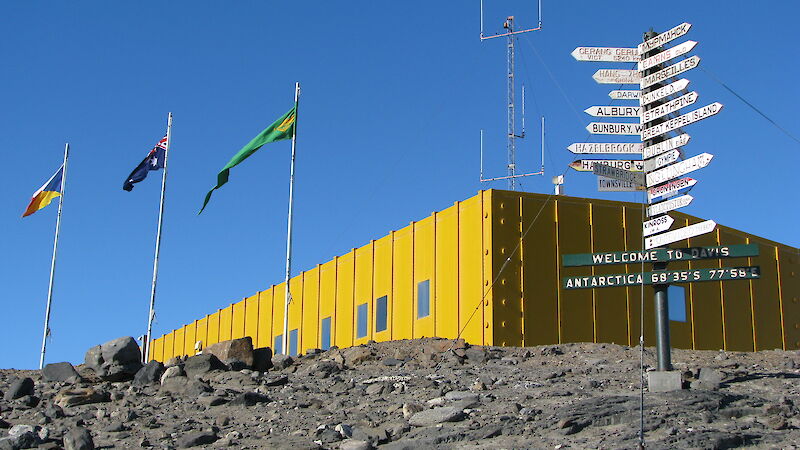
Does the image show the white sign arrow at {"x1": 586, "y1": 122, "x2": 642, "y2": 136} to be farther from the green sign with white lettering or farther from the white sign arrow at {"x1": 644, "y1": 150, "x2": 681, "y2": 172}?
the green sign with white lettering

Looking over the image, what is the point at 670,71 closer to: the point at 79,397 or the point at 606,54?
the point at 606,54

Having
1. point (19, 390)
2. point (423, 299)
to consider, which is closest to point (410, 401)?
point (19, 390)

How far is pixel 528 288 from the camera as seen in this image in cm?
2861

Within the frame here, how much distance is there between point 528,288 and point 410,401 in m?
9.16

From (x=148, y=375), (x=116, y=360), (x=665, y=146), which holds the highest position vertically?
(x=665, y=146)

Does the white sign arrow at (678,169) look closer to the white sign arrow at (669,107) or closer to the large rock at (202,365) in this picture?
the white sign arrow at (669,107)

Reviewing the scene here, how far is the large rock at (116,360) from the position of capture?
2559 centimetres

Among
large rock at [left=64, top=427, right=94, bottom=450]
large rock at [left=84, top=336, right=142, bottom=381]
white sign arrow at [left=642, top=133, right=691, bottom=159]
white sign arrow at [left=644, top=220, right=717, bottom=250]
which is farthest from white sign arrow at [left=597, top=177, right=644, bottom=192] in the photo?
large rock at [left=84, top=336, right=142, bottom=381]

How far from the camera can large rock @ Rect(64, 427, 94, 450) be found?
18.5 metres

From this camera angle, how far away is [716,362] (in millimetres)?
24203

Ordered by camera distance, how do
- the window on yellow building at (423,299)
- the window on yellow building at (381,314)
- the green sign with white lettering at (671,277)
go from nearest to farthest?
the green sign with white lettering at (671,277)
the window on yellow building at (423,299)
the window on yellow building at (381,314)

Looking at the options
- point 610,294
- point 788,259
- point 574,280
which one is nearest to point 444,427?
point 574,280

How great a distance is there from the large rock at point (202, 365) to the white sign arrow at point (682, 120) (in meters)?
11.7

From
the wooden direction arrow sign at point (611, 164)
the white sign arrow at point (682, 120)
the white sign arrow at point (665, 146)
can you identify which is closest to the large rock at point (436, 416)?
the wooden direction arrow sign at point (611, 164)
